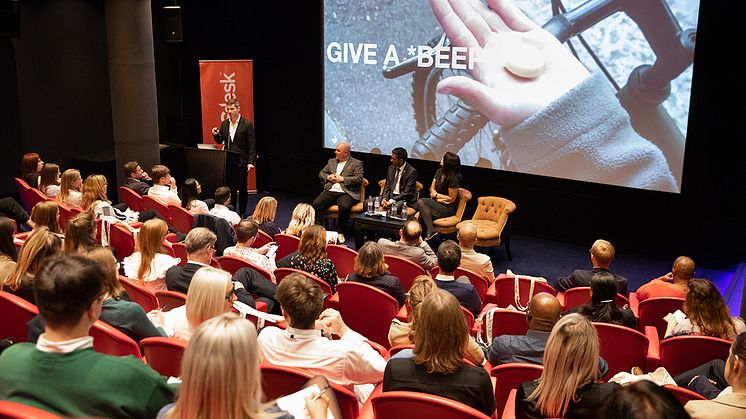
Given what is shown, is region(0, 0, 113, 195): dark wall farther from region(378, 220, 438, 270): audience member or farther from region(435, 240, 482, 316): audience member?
region(435, 240, 482, 316): audience member

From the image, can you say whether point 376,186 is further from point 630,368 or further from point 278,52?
point 630,368

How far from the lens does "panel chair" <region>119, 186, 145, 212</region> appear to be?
26.6 ft

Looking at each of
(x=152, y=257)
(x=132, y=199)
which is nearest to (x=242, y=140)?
(x=132, y=199)

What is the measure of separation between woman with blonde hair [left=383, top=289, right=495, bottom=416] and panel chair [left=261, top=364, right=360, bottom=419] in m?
0.17

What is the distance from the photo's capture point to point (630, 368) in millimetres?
4461

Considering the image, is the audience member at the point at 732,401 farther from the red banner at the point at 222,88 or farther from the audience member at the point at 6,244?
the red banner at the point at 222,88

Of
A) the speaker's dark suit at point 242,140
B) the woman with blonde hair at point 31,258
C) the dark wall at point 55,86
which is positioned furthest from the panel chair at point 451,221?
the dark wall at point 55,86

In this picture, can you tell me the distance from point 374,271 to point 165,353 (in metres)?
2.13

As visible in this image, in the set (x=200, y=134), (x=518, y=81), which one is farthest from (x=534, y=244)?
(x=200, y=134)

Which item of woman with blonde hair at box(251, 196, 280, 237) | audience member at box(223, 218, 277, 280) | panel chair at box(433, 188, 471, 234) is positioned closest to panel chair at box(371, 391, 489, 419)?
audience member at box(223, 218, 277, 280)

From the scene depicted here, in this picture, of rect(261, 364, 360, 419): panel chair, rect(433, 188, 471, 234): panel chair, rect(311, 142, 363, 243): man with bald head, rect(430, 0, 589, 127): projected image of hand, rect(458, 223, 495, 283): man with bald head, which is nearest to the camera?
rect(261, 364, 360, 419): panel chair

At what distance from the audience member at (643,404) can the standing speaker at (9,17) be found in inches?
332

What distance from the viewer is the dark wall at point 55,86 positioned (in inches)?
422

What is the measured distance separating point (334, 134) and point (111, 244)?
506cm
